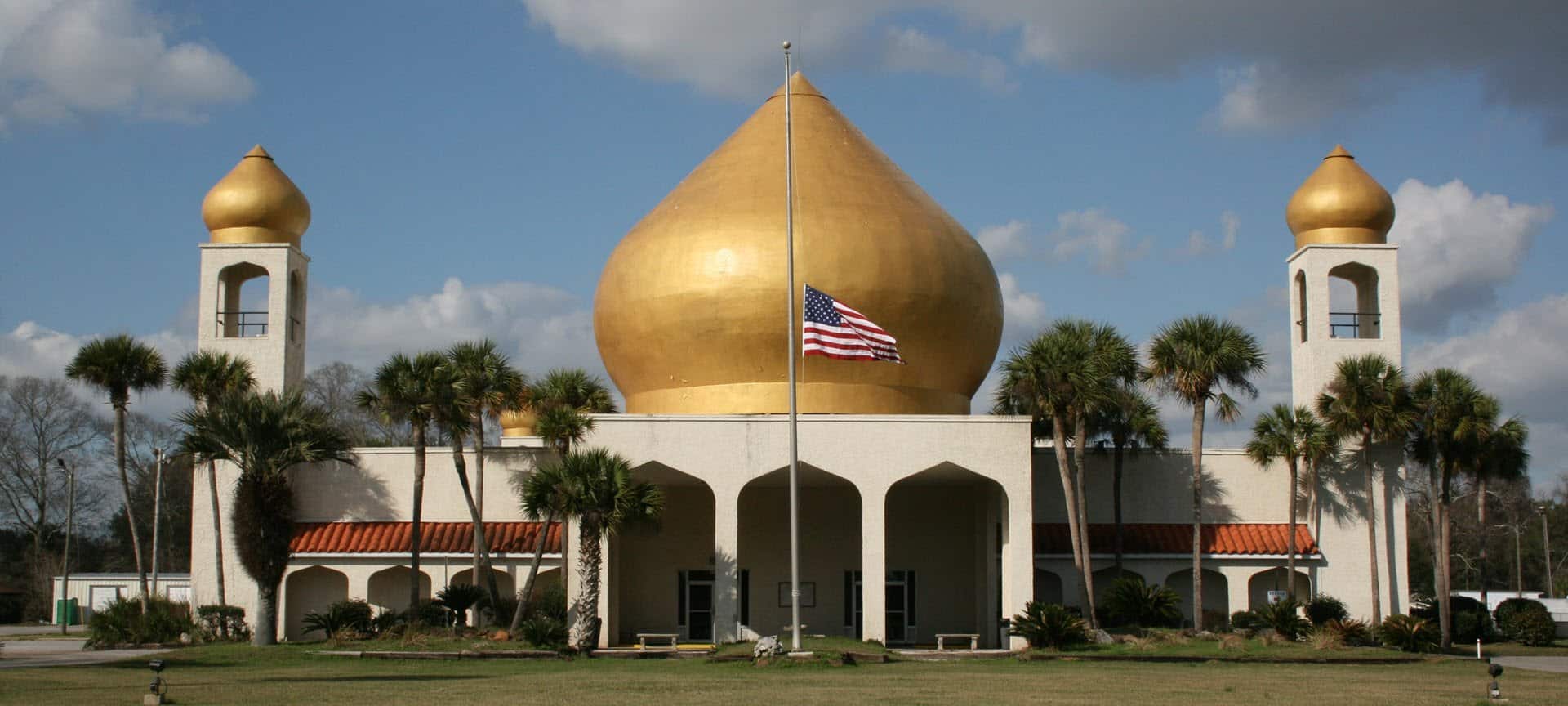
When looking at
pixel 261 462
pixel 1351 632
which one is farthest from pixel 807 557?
pixel 261 462

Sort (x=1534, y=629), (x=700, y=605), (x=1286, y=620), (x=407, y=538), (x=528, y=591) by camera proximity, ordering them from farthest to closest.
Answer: (x=1534, y=629)
(x=407, y=538)
(x=700, y=605)
(x=528, y=591)
(x=1286, y=620)

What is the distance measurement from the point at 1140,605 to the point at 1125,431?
5738mm

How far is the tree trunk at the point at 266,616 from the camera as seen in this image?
120ft

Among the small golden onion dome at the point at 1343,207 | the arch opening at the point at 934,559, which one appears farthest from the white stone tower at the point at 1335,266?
the arch opening at the point at 934,559

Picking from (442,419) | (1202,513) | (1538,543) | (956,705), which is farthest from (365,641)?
(1538,543)

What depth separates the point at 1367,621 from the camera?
42219mm

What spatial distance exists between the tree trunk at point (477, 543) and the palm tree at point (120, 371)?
8243mm

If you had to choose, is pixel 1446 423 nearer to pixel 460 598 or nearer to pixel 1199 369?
pixel 1199 369

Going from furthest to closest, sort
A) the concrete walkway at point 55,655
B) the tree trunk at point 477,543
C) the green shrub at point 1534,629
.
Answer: the green shrub at point 1534,629, the tree trunk at point 477,543, the concrete walkway at point 55,655

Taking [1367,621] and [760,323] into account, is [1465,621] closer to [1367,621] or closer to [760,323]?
[1367,621]

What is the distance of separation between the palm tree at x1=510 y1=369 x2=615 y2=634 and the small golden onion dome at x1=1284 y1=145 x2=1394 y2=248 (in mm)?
20748

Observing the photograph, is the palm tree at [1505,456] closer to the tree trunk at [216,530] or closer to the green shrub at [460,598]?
the green shrub at [460,598]

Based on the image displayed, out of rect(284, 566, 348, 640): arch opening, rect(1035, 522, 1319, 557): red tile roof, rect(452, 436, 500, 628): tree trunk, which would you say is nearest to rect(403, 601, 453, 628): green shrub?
rect(452, 436, 500, 628): tree trunk

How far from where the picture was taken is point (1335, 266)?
4431 cm
